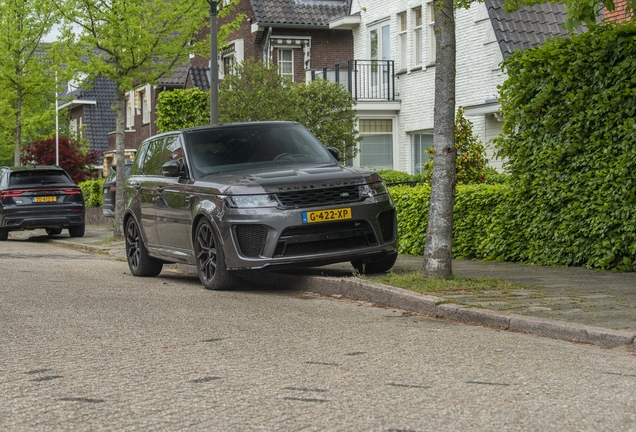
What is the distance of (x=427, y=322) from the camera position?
8734 mm

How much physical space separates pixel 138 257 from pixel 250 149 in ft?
8.52

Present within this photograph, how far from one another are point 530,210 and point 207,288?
426 centimetres

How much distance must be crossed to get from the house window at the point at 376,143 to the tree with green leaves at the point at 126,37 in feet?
26.1

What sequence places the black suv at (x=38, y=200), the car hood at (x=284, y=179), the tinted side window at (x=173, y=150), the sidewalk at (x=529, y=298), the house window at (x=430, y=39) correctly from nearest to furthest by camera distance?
the sidewalk at (x=529, y=298)
the car hood at (x=284, y=179)
the tinted side window at (x=173, y=150)
the black suv at (x=38, y=200)
the house window at (x=430, y=39)

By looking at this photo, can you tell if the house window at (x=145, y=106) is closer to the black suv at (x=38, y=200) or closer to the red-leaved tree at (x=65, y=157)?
the red-leaved tree at (x=65, y=157)

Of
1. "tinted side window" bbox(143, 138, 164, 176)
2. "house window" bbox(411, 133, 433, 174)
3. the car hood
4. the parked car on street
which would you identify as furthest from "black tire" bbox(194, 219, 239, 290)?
"house window" bbox(411, 133, 433, 174)

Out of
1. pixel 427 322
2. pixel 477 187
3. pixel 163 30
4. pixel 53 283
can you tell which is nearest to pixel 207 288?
pixel 53 283

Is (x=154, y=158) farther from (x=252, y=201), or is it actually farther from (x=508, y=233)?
(x=508, y=233)

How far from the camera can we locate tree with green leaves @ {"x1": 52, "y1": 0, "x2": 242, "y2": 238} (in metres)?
22.1

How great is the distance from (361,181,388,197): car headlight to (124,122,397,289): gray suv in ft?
0.04

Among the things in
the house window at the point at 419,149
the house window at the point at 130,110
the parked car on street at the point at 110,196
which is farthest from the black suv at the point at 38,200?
the house window at the point at 130,110

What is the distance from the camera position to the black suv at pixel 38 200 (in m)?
24.3

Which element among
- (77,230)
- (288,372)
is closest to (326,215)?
(288,372)

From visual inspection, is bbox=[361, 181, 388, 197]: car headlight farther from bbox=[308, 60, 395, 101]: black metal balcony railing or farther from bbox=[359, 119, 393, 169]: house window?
bbox=[359, 119, 393, 169]: house window
